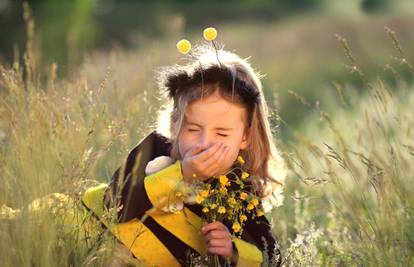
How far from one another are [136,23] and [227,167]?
33.6 m

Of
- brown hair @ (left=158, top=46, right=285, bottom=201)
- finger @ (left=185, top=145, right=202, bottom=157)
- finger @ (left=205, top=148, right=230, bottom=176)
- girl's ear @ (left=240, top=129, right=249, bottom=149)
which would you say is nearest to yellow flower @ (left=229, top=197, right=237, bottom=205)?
finger @ (left=205, top=148, right=230, bottom=176)

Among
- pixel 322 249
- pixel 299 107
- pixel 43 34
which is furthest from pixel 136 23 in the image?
pixel 322 249

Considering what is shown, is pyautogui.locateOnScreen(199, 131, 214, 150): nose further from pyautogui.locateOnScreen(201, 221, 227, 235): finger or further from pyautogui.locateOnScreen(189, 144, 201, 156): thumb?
pyautogui.locateOnScreen(201, 221, 227, 235): finger

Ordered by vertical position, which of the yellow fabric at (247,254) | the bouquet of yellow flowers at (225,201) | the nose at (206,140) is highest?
the nose at (206,140)

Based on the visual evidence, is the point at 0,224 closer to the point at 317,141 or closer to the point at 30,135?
the point at 30,135

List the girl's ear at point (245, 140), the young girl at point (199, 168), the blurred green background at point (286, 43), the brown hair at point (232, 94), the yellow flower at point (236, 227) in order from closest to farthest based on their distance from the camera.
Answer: the yellow flower at point (236, 227) → the young girl at point (199, 168) → the brown hair at point (232, 94) → the girl's ear at point (245, 140) → the blurred green background at point (286, 43)

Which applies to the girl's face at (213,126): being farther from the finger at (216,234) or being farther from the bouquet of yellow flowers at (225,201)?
the finger at (216,234)

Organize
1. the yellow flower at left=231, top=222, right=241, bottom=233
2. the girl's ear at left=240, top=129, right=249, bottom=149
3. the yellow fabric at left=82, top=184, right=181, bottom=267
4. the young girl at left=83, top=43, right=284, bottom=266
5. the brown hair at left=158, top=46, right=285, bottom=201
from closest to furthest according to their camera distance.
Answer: the yellow flower at left=231, top=222, right=241, bottom=233, the young girl at left=83, top=43, right=284, bottom=266, the yellow fabric at left=82, top=184, right=181, bottom=267, the brown hair at left=158, top=46, right=285, bottom=201, the girl's ear at left=240, top=129, right=249, bottom=149

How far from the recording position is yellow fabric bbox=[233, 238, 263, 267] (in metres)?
3.30

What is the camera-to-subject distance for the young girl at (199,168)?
324cm

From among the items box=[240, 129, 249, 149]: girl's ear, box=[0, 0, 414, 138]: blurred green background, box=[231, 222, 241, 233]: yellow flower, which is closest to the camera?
box=[231, 222, 241, 233]: yellow flower

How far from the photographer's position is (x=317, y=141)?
22.9 feet

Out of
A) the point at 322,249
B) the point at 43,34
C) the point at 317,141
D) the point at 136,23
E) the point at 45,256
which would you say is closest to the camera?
the point at 45,256

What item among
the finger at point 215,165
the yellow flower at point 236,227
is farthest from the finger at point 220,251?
the finger at point 215,165
